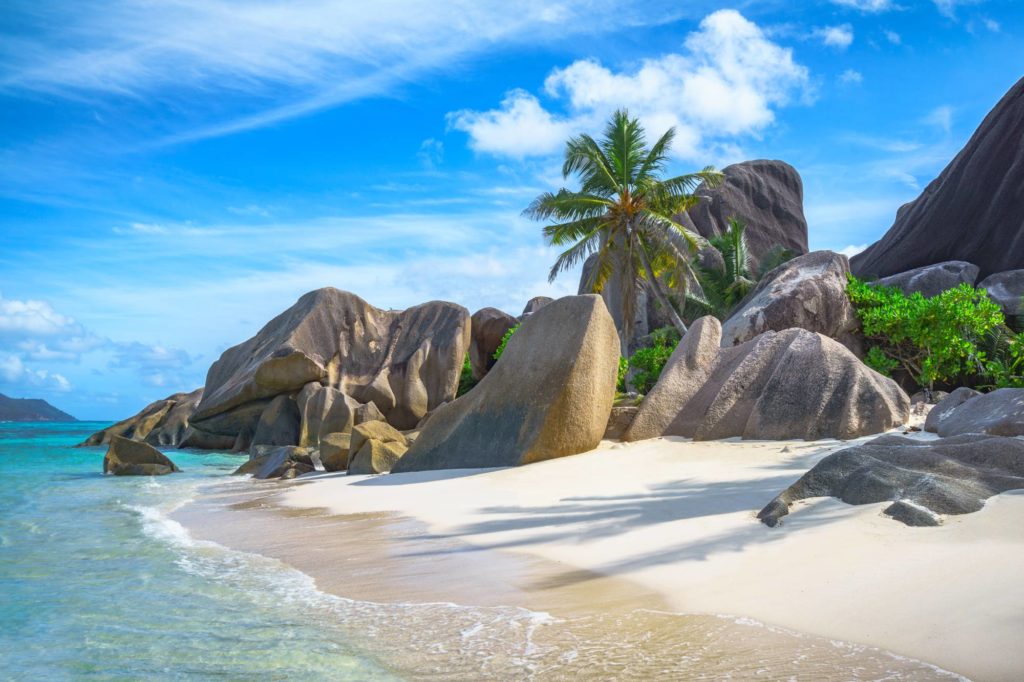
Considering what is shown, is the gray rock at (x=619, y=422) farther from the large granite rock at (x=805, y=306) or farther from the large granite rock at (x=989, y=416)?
the large granite rock at (x=805, y=306)

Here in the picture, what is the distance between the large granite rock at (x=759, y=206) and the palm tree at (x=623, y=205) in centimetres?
1551

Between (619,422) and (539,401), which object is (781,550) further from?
(619,422)

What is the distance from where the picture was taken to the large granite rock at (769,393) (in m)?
10.0

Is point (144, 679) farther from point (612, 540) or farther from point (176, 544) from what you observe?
point (176, 544)

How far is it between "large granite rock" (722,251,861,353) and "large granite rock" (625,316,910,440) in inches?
185

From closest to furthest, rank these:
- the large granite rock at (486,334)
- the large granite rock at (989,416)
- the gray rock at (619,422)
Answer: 1. the large granite rock at (989,416)
2. the gray rock at (619,422)
3. the large granite rock at (486,334)

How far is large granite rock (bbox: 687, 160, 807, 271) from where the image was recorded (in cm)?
4078

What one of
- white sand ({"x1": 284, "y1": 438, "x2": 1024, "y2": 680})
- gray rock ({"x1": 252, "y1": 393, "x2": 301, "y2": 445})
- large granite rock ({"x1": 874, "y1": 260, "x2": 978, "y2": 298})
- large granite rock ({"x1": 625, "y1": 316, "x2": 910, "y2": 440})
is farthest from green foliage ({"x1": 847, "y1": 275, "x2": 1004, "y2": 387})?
gray rock ({"x1": 252, "y1": 393, "x2": 301, "y2": 445})

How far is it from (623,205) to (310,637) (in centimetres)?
2227

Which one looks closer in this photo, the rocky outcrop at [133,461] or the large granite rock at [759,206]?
the rocky outcrop at [133,461]

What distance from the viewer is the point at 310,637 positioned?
4.04m

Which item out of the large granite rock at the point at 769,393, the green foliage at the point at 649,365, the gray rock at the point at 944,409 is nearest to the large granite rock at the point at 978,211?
the green foliage at the point at 649,365

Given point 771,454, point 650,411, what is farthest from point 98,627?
point 650,411

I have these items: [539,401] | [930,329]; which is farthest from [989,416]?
[930,329]
